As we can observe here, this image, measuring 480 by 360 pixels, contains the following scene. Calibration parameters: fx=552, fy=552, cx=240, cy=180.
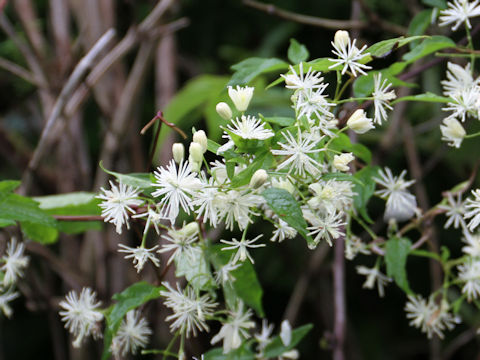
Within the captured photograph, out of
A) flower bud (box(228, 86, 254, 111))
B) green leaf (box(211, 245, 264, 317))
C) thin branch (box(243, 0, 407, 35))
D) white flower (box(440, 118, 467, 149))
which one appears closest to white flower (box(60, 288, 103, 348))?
green leaf (box(211, 245, 264, 317))

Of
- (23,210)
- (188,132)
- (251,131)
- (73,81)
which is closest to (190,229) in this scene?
(251,131)

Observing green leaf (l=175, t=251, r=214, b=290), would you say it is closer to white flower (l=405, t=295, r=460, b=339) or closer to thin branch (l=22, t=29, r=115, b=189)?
white flower (l=405, t=295, r=460, b=339)

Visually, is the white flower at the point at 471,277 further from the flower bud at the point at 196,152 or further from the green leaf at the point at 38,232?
the green leaf at the point at 38,232

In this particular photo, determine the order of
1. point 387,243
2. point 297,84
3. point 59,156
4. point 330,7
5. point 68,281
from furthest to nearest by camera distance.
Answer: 1. point 330,7
2. point 59,156
3. point 68,281
4. point 387,243
5. point 297,84

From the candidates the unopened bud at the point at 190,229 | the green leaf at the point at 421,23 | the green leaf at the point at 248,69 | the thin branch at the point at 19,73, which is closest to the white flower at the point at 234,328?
the unopened bud at the point at 190,229

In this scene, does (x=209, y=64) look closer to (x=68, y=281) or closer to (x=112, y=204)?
(x=68, y=281)

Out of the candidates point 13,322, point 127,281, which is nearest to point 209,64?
point 127,281
